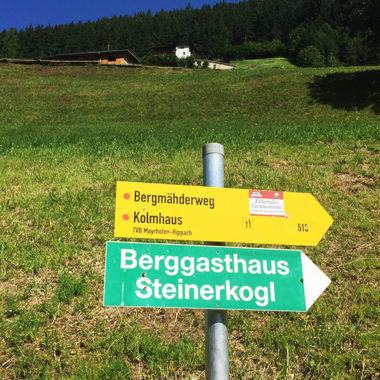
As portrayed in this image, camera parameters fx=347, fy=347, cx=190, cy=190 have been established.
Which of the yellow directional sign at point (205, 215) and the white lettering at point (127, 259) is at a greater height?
the yellow directional sign at point (205, 215)

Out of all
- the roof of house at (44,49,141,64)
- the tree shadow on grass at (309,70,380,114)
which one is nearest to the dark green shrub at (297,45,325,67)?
the roof of house at (44,49,141,64)

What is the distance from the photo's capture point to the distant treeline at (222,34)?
3644 inches

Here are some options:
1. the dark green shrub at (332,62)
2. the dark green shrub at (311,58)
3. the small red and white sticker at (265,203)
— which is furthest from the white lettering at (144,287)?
the dark green shrub at (311,58)

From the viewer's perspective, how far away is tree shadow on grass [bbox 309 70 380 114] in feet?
67.4

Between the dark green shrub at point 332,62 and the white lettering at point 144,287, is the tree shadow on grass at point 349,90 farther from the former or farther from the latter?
the dark green shrub at point 332,62

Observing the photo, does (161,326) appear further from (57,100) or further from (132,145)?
(57,100)

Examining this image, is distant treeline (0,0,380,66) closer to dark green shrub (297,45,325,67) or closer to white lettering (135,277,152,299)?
dark green shrub (297,45,325,67)

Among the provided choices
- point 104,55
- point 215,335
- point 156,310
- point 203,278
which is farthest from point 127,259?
point 104,55

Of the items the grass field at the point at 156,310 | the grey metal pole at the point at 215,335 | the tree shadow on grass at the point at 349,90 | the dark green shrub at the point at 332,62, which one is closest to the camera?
the grey metal pole at the point at 215,335

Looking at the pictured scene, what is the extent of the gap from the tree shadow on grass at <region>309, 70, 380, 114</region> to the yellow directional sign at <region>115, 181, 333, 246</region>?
19788 mm

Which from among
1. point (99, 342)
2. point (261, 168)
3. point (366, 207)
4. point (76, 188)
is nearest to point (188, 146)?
point (261, 168)

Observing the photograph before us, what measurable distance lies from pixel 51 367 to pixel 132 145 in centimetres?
811

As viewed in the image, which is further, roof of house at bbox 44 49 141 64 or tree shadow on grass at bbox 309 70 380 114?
roof of house at bbox 44 49 141 64

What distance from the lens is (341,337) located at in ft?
11.6
